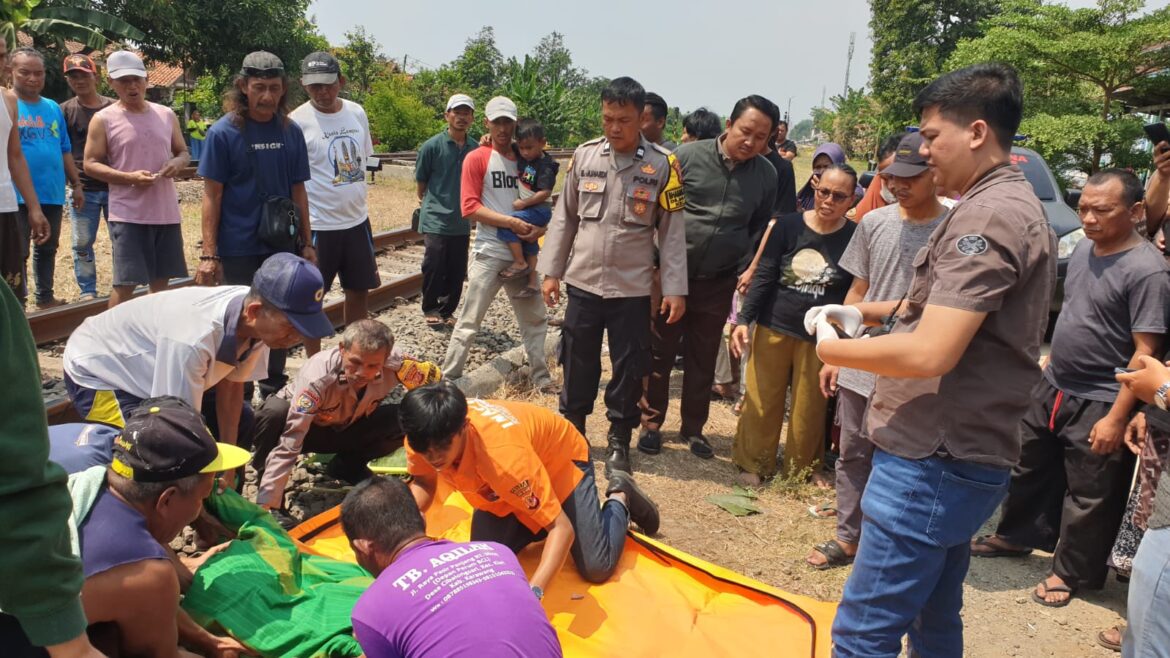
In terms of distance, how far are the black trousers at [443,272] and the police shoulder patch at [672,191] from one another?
280 cm

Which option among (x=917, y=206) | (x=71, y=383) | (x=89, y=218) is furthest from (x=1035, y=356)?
(x=89, y=218)

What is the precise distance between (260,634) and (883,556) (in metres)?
1.98

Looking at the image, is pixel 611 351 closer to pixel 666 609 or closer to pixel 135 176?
pixel 666 609

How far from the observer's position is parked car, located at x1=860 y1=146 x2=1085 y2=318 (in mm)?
7352

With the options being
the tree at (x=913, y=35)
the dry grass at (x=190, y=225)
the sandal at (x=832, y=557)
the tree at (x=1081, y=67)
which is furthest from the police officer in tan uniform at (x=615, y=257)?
the tree at (x=913, y=35)

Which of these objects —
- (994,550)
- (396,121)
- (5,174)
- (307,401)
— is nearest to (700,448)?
(994,550)

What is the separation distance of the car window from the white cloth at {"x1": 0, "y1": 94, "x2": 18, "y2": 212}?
798 cm

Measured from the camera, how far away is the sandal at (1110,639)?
3.36 m

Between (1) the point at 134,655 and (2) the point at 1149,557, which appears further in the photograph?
(1) the point at 134,655

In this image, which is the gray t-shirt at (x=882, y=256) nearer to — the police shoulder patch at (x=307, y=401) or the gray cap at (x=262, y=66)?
the police shoulder patch at (x=307, y=401)

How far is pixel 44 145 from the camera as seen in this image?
6.06 meters

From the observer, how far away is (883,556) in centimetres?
227

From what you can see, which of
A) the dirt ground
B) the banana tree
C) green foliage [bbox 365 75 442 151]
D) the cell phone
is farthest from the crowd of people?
green foliage [bbox 365 75 442 151]

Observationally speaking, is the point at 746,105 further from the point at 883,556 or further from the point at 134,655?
the point at 134,655
